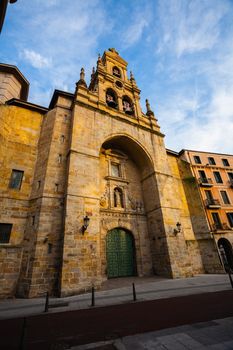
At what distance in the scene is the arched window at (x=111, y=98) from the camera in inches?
688

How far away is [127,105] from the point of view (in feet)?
62.6

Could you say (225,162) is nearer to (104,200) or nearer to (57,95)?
(104,200)

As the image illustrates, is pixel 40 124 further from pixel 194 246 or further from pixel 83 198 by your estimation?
pixel 194 246

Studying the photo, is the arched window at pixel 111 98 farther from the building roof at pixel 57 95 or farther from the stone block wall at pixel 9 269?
the stone block wall at pixel 9 269

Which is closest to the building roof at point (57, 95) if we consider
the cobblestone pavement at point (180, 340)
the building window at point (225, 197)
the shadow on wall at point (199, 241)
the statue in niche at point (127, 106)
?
the statue in niche at point (127, 106)

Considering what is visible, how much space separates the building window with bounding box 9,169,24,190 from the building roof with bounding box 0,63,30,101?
11315mm

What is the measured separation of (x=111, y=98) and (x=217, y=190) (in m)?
16.5

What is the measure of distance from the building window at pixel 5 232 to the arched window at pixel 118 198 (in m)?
7.37

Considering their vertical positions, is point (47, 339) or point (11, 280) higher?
point (11, 280)

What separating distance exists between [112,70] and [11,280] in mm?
22750

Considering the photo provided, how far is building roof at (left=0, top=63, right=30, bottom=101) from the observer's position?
15.7 metres

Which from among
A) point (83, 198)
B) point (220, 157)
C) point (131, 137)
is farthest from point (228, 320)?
point (220, 157)

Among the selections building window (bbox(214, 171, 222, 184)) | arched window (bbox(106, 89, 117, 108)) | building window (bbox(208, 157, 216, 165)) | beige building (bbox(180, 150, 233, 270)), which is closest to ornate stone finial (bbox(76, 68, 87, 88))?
arched window (bbox(106, 89, 117, 108))

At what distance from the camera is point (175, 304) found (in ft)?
18.6
